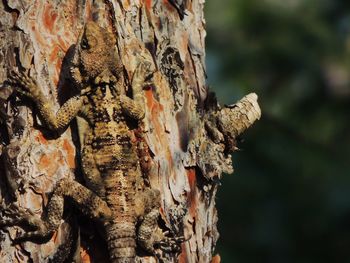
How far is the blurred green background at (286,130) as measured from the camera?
7633mm

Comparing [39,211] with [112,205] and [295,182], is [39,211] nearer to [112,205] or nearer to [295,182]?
[112,205]

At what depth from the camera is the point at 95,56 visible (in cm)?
403

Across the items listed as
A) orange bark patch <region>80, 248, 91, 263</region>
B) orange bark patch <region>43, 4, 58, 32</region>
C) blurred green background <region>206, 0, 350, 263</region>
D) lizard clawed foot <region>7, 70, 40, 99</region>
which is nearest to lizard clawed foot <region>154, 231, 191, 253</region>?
orange bark patch <region>80, 248, 91, 263</region>

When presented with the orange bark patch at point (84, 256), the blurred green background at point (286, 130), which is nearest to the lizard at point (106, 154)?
the orange bark patch at point (84, 256)

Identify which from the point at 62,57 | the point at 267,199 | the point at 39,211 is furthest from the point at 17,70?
the point at 267,199

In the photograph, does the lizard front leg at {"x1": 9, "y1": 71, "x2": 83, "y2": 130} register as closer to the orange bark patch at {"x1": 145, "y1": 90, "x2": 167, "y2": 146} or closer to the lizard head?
the lizard head

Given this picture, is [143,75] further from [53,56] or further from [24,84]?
[24,84]

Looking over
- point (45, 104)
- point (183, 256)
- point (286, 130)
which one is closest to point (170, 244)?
point (183, 256)

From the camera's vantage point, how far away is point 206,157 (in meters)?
4.29

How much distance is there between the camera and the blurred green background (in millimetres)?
7633

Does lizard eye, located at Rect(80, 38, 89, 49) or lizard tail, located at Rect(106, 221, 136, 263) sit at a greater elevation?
lizard eye, located at Rect(80, 38, 89, 49)

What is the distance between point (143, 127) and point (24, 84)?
1.58ft

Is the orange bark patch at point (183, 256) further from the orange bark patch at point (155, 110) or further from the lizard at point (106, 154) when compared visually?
the orange bark patch at point (155, 110)

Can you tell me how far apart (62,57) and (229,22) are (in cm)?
508
